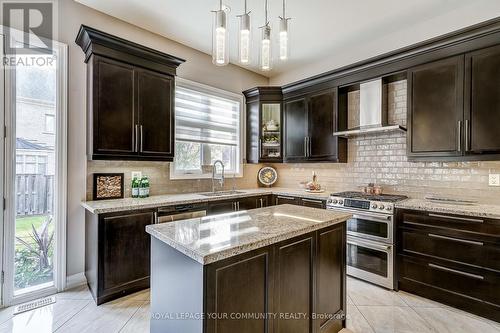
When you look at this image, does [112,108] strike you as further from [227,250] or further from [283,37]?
[227,250]

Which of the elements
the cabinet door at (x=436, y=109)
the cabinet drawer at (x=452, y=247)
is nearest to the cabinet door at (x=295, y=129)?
the cabinet door at (x=436, y=109)

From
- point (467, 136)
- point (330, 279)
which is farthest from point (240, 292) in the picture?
point (467, 136)

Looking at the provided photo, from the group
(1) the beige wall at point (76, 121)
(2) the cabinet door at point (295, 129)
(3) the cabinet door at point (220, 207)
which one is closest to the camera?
(1) the beige wall at point (76, 121)

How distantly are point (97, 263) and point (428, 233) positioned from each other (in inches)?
126

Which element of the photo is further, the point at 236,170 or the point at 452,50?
the point at 236,170

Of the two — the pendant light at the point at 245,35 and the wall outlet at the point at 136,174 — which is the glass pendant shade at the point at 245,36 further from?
the wall outlet at the point at 136,174

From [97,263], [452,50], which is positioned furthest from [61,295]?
[452,50]

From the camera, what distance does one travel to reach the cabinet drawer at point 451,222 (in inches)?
88.0

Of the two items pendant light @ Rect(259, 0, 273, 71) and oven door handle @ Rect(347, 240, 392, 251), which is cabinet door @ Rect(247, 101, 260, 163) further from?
pendant light @ Rect(259, 0, 273, 71)

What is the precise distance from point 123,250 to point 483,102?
12.4ft

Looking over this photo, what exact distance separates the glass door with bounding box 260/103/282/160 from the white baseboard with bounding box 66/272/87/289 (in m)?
2.94

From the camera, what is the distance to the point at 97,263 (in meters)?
2.38

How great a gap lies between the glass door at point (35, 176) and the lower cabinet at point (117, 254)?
0.36 metres

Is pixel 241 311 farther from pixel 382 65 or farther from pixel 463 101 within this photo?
pixel 382 65
